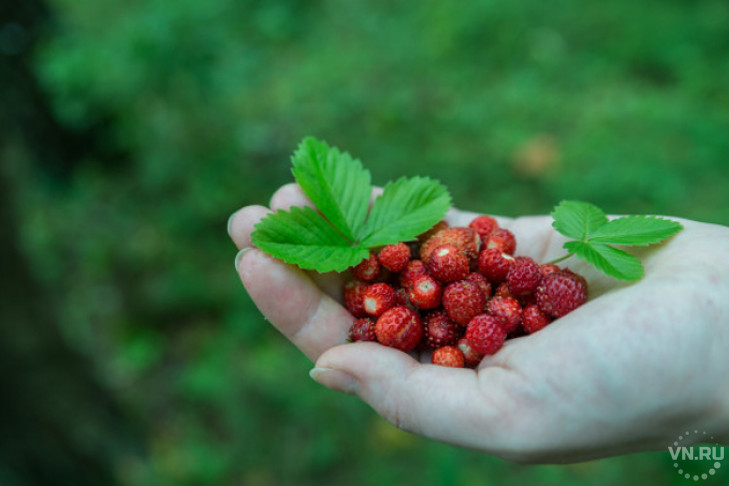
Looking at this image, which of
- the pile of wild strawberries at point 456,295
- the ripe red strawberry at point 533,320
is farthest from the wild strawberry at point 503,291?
the ripe red strawberry at point 533,320

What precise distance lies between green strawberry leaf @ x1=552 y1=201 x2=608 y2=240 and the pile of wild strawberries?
14 cm

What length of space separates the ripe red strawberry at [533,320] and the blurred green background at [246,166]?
4.32 feet

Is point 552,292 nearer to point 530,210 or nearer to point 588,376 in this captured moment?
point 588,376

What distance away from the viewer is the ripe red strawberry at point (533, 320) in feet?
6.67

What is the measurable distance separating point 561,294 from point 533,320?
0.43 ft

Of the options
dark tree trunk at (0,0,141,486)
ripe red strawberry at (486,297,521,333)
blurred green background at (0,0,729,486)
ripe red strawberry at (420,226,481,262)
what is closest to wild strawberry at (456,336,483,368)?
ripe red strawberry at (486,297,521,333)

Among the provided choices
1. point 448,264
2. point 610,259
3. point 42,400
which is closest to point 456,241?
point 448,264

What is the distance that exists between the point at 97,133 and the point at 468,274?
390cm

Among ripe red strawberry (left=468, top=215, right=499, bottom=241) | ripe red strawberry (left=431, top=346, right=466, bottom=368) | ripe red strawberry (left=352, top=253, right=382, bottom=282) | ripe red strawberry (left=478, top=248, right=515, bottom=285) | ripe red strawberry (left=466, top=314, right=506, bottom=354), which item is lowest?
ripe red strawberry (left=431, top=346, right=466, bottom=368)

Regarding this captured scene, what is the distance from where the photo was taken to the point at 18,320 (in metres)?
3.21

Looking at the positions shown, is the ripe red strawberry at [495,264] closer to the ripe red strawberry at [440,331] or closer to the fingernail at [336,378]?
the ripe red strawberry at [440,331]

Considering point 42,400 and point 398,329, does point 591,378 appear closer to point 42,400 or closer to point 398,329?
point 398,329

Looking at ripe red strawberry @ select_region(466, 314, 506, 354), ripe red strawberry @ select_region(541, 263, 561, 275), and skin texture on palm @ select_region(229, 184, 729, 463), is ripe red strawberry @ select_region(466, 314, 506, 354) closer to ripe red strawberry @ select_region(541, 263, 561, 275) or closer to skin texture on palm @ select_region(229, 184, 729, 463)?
skin texture on palm @ select_region(229, 184, 729, 463)

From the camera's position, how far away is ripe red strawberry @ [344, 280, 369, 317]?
2.24m
